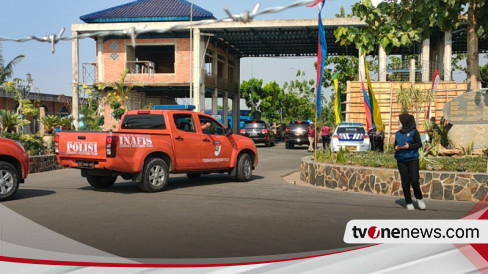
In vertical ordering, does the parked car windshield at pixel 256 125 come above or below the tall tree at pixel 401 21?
below

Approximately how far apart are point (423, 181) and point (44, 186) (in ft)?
29.5

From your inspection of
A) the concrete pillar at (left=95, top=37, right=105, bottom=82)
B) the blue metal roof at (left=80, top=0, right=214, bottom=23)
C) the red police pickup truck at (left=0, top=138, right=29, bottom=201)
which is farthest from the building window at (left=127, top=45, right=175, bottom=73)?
the red police pickup truck at (left=0, top=138, right=29, bottom=201)

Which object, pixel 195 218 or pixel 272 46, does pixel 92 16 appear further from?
pixel 195 218

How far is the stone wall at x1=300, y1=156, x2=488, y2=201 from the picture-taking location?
10.2m

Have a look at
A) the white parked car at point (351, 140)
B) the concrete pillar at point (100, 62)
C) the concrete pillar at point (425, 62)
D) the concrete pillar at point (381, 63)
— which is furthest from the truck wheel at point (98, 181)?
the concrete pillar at point (425, 62)

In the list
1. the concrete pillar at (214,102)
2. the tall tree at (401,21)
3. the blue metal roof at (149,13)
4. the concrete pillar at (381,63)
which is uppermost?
the blue metal roof at (149,13)

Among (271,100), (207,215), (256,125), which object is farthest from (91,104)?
(207,215)

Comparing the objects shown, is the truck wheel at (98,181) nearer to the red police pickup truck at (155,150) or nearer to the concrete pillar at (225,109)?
the red police pickup truck at (155,150)

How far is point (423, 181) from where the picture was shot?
10555 mm

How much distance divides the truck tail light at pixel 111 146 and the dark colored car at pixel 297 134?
861 inches

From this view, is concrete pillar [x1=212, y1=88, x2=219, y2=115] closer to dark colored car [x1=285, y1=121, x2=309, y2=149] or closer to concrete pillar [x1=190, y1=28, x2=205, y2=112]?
concrete pillar [x1=190, y1=28, x2=205, y2=112]

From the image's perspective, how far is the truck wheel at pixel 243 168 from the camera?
13.1 m

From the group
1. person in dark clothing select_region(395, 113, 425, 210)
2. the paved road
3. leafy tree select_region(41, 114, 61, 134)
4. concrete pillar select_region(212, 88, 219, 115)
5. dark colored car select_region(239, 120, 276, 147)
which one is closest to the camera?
the paved road

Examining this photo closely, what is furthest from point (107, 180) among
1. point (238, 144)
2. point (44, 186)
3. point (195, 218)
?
point (195, 218)
